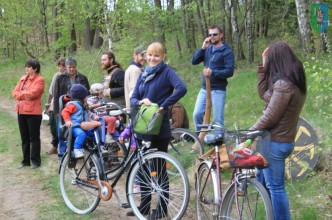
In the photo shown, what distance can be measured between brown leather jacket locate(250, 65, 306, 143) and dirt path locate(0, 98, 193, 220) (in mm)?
1841

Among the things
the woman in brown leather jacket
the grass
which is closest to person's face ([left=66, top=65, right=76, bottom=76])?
the grass

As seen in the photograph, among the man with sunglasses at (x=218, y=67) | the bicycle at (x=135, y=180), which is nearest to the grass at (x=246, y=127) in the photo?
the bicycle at (x=135, y=180)

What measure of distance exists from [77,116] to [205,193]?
2265mm

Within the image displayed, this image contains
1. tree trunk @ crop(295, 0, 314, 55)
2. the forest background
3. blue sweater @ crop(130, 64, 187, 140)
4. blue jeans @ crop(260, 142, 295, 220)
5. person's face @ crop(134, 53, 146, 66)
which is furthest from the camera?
tree trunk @ crop(295, 0, 314, 55)

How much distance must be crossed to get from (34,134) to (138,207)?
3.97 metres

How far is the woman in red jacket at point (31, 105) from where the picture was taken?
26.8ft

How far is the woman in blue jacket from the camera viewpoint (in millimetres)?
4969

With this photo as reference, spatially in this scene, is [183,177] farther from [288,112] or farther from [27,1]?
[27,1]

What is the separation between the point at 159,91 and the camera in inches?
201

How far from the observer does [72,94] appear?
627cm

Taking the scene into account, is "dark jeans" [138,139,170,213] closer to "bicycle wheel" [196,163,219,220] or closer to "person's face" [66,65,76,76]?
"bicycle wheel" [196,163,219,220]

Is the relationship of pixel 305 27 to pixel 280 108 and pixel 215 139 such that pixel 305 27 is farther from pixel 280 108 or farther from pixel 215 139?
pixel 280 108

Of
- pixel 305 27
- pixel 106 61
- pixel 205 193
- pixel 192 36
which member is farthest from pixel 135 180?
pixel 192 36

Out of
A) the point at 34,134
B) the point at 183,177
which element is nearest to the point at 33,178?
the point at 34,134
